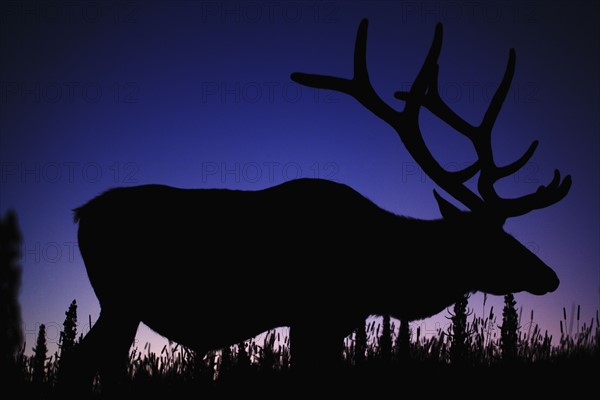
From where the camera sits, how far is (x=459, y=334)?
5.15 meters

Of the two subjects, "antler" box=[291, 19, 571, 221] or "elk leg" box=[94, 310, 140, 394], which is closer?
"elk leg" box=[94, 310, 140, 394]

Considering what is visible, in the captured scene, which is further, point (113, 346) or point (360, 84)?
point (360, 84)

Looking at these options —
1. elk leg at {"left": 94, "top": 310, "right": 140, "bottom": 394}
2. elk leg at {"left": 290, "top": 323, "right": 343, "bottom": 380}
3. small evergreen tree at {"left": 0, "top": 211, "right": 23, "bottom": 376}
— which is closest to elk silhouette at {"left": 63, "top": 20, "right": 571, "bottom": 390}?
elk leg at {"left": 94, "top": 310, "right": 140, "bottom": 394}

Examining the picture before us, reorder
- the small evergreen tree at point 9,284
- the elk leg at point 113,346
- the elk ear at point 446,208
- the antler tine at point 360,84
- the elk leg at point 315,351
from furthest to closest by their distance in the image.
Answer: the antler tine at point 360,84
the elk ear at point 446,208
the elk leg at point 113,346
the elk leg at point 315,351
the small evergreen tree at point 9,284

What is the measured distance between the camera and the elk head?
14.9 ft

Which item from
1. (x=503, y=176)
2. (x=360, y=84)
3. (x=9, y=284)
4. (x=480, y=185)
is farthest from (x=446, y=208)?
(x=9, y=284)

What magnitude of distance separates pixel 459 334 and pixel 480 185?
1.43 meters

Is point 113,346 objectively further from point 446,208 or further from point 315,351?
point 446,208

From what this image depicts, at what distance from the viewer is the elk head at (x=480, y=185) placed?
455 centimetres

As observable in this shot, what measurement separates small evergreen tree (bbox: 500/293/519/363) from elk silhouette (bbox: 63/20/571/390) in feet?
2.17

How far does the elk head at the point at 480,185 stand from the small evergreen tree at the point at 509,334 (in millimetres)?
643

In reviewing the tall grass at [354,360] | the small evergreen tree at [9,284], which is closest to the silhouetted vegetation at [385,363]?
the tall grass at [354,360]

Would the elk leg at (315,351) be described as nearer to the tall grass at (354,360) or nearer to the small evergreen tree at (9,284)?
the tall grass at (354,360)

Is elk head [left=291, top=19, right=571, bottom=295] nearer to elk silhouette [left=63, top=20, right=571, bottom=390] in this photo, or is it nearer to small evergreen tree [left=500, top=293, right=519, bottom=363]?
elk silhouette [left=63, top=20, right=571, bottom=390]
